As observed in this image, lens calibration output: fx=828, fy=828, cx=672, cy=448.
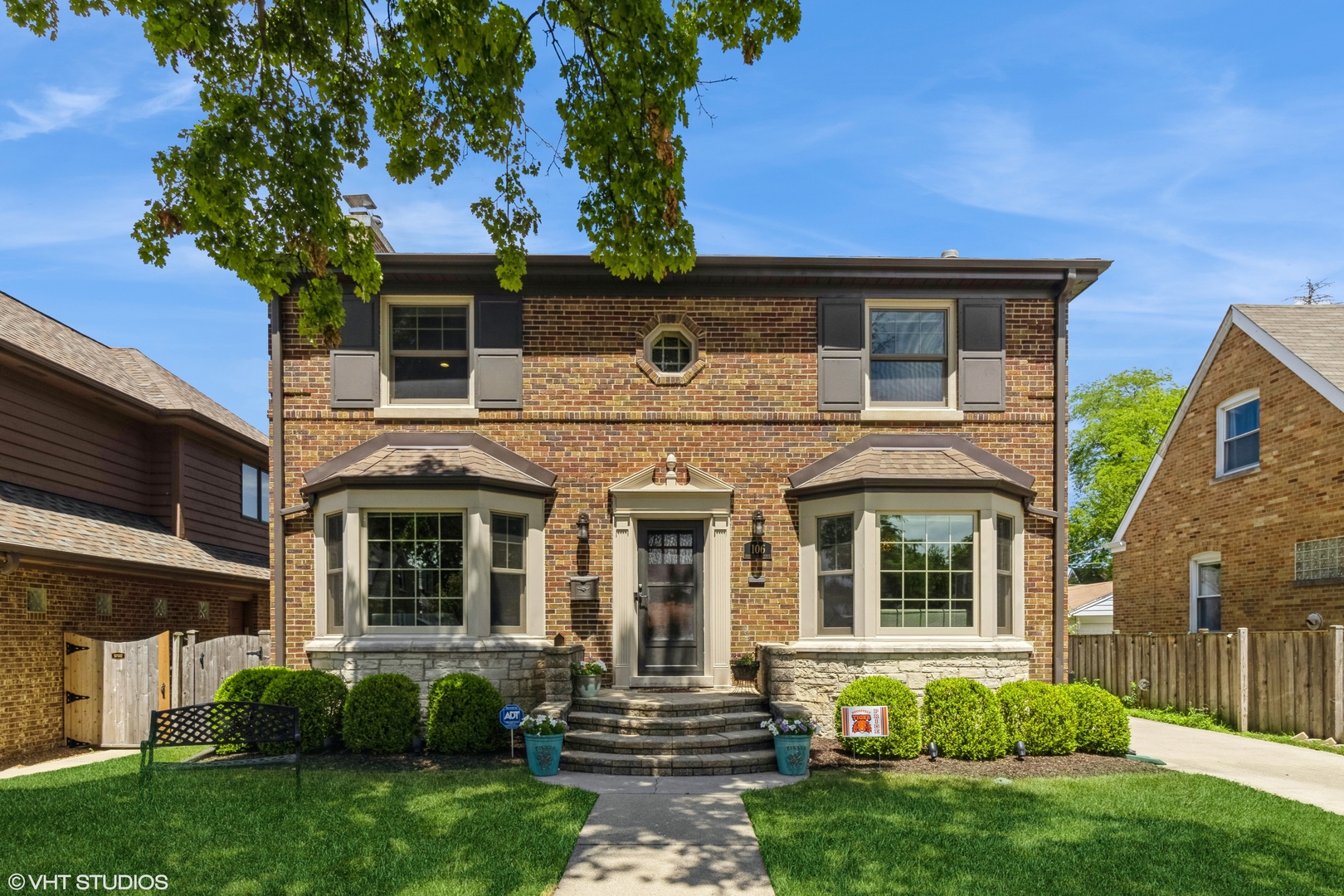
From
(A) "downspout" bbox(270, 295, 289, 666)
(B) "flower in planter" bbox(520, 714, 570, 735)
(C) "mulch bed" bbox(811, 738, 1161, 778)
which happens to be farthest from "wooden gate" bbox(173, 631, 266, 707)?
(C) "mulch bed" bbox(811, 738, 1161, 778)

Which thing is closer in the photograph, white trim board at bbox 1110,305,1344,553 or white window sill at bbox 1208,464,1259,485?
white trim board at bbox 1110,305,1344,553

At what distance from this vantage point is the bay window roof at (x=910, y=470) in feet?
32.9

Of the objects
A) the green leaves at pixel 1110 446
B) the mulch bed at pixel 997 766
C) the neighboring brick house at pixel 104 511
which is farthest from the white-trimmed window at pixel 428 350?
the green leaves at pixel 1110 446

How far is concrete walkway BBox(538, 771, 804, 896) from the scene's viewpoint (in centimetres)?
542

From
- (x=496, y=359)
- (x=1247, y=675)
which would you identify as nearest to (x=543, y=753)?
(x=496, y=359)

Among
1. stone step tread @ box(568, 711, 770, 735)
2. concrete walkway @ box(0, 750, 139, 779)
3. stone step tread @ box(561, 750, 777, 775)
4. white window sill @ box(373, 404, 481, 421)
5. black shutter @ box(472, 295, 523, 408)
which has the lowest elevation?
concrete walkway @ box(0, 750, 139, 779)

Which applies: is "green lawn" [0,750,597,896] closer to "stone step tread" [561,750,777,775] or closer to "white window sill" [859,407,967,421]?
"stone step tread" [561,750,777,775]

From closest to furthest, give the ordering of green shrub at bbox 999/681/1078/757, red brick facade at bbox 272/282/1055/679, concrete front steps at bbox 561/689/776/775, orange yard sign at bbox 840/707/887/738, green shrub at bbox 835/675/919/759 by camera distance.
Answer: concrete front steps at bbox 561/689/776/775 < orange yard sign at bbox 840/707/887/738 < green shrub at bbox 835/675/919/759 < green shrub at bbox 999/681/1078/757 < red brick facade at bbox 272/282/1055/679

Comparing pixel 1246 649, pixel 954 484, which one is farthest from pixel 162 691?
pixel 1246 649

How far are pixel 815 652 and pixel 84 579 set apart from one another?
9713 mm

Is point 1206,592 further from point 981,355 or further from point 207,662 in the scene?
point 207,662

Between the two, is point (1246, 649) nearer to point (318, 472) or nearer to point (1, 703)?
point (318, 472)

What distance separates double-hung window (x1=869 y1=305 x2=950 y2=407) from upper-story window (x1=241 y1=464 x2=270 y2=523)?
1254cm

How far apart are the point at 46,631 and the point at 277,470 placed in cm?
345
